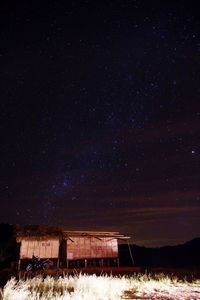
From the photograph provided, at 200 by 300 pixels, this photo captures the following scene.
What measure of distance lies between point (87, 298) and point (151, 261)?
66608 mm

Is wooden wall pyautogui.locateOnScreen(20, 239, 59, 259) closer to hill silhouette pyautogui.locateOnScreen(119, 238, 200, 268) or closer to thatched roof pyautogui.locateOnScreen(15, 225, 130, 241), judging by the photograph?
thatched roof pyautogui.locateOnScreen(15, 225, 130, 241)

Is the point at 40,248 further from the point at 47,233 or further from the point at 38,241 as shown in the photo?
the point at 47,233

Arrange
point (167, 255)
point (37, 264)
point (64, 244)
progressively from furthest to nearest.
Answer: point (167, 255) < point (64, 244) < point (37, 264)

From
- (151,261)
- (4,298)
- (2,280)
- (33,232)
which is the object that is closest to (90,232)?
(33,232)

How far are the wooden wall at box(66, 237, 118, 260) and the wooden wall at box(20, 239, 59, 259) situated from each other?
3.91 feet

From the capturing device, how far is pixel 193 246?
251 feet

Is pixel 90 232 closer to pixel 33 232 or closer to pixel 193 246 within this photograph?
pixel 33 232

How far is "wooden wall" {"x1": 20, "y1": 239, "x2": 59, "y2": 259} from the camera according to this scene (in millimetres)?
22239

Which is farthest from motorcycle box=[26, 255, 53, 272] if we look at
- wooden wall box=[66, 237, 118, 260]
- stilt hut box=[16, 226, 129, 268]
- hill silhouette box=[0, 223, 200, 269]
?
hill silhouette box=[0, 223, 200, 269]

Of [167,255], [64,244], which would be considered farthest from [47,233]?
[167,255]

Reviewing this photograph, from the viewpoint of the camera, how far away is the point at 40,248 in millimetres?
22984

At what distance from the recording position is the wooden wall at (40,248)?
22.2 metres

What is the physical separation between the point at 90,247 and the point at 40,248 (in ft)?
14.7

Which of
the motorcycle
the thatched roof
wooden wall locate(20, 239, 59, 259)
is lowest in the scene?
the motorcycle
